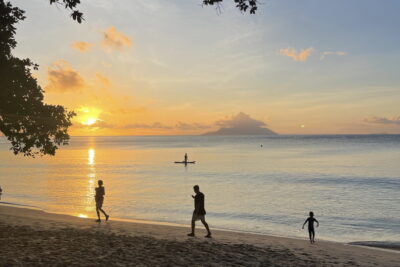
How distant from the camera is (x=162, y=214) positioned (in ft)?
95.2

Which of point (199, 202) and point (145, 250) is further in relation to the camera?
point (199, 202)

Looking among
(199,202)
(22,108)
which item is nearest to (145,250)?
(199,202)

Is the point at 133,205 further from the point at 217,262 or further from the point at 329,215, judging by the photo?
the point at 217,262

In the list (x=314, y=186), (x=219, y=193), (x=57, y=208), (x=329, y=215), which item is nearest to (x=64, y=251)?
(x=57, y=208)

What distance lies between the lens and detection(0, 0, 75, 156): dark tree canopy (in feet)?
64.7

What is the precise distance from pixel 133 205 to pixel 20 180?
29.5m

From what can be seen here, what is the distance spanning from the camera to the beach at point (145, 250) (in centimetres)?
1107

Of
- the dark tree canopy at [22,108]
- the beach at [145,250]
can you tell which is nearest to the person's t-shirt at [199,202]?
the beach at [145,250]

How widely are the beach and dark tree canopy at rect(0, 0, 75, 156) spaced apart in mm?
5561

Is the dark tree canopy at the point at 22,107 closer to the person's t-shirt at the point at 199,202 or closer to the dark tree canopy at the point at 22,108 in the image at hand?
the dark tree canopy at the point at 22,108

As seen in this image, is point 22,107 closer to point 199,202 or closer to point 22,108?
point 22,108

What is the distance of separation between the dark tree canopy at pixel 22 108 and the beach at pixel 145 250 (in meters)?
5.56

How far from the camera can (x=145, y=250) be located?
41.5ft

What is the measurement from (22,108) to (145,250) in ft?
40.8
